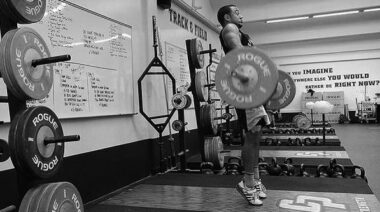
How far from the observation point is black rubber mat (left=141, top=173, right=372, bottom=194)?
213 cm

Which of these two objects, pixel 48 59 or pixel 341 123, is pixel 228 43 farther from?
pixel 341 123

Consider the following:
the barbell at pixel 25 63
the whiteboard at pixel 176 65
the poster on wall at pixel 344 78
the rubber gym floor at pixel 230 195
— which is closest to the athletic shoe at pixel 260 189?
the rubber gym floor at pixel 230 195

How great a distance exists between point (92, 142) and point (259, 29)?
619cm

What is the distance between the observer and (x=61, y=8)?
2064mm

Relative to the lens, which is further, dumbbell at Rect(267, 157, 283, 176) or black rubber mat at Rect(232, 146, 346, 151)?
black rubber mat at Rect(232, 146, 346, 151)

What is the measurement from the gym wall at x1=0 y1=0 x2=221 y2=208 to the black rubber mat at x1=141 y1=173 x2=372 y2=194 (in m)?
0.28

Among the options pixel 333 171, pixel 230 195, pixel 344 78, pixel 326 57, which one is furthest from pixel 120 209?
pixel 344 78

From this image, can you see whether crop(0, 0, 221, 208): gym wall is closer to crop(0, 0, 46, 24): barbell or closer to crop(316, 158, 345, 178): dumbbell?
crop(0, 0, 46, 24): barbell

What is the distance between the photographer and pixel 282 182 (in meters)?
2.33

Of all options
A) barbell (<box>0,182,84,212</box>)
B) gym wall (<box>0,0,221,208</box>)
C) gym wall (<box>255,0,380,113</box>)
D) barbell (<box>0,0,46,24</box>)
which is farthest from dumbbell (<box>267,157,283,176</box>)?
gym wall (<box>255,0,380,113</box>)

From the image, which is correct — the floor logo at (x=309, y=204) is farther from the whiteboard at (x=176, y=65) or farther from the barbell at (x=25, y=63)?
the whiteboard at (x=176, y=65)

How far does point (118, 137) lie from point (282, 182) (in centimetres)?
128

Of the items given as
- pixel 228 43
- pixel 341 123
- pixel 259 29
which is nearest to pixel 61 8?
pixel 228 43

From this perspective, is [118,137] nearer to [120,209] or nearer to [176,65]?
[120,209]
